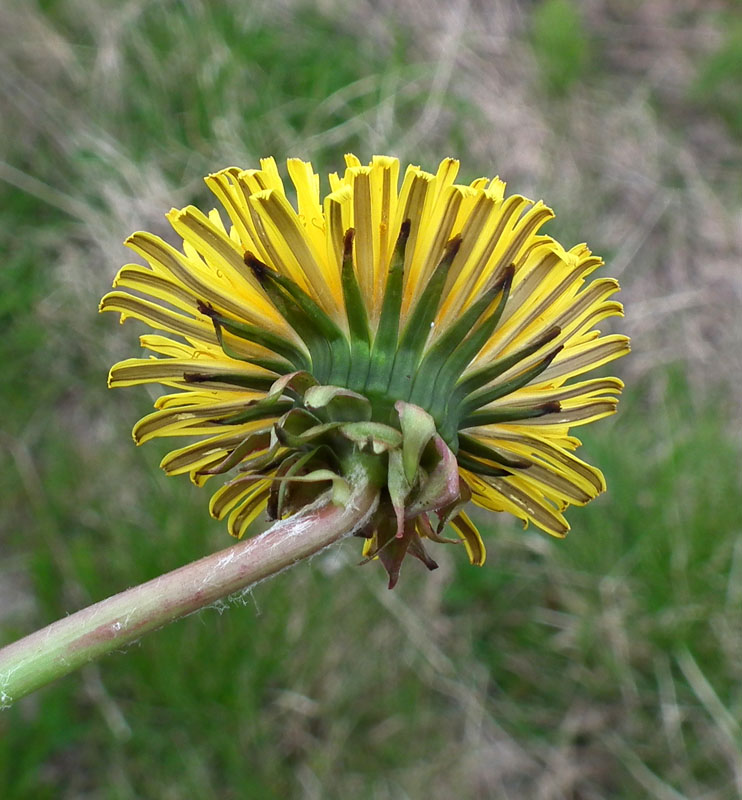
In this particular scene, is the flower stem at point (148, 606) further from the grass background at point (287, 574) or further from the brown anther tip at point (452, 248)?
the grass background at point (287, 574)

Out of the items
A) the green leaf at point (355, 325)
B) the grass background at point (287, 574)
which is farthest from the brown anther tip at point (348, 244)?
the grass background at point (287, 574)

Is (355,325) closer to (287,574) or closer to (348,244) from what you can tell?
(348,244)

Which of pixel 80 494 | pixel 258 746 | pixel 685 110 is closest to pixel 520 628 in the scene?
pixel 258 746

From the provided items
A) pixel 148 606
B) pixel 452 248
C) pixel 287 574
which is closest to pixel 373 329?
pixel 452 248

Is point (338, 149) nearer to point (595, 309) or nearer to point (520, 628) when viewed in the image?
point (520, 628)

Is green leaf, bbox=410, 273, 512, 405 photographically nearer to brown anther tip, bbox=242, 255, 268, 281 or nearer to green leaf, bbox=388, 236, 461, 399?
green leaf, bbox=388, 236, 461, 399

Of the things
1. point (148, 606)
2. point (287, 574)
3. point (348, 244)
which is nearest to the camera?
point (148, 606)
